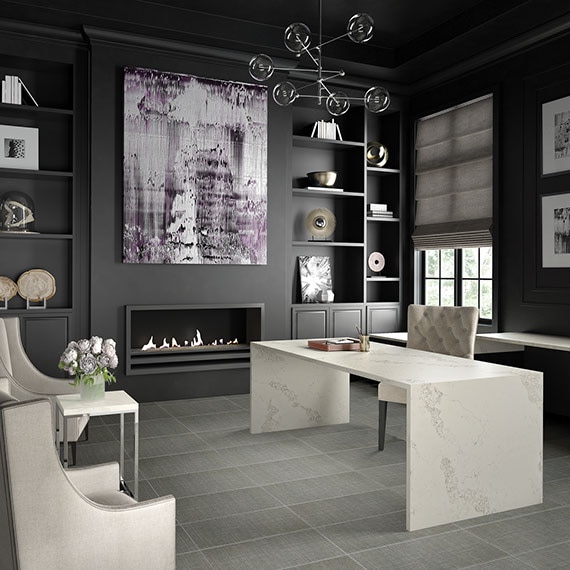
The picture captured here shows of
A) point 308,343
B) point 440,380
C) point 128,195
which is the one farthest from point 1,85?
point 440,380

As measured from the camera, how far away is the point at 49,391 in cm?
411

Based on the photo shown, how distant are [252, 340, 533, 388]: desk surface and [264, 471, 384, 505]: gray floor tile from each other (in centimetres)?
66

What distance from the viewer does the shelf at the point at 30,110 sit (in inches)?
208

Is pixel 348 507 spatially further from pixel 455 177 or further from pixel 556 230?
pixel 455 177

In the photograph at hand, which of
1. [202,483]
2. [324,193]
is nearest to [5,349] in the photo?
[202,483]

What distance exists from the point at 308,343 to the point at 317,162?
315 cm

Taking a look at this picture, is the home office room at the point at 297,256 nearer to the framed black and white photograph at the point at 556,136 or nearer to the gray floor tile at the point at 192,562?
the framed black and white photograph at the point at 556,136

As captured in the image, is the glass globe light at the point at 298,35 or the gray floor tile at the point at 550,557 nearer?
the gray floor tile at the point at 550,557

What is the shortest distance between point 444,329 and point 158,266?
263 centimetres

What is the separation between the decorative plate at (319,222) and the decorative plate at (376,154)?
749mm

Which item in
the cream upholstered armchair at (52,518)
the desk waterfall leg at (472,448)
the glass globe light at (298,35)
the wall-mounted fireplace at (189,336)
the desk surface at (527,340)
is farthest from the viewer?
the wall-mounted fireplace at (189,336)

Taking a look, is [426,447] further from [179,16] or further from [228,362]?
[179,16]

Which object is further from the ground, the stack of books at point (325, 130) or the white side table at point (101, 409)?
the stack of books at point (325, 130)

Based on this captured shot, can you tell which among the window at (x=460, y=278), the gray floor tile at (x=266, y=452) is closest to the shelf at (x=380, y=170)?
the window at (x=460, y=278)
